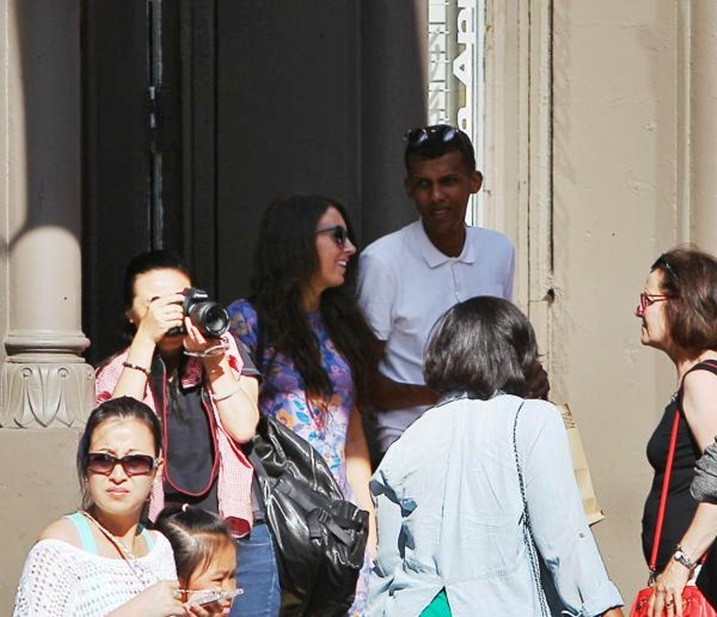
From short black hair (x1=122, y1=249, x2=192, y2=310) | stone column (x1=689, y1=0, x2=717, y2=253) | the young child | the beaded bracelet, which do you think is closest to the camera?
the young child

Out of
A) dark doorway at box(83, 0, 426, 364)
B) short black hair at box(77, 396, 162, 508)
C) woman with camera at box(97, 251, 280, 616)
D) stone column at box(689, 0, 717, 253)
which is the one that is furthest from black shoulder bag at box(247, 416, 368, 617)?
stone column at box(689, 0, 717, 253)

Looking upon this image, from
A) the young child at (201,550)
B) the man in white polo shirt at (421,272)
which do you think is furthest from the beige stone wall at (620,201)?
the young child at (201,550)

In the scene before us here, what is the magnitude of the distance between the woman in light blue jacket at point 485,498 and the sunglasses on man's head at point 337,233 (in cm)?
145

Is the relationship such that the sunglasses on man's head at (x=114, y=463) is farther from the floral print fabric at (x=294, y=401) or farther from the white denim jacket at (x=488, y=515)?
the floral print fabric at (x=294, y=401)

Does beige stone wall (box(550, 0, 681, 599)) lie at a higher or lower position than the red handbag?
higher

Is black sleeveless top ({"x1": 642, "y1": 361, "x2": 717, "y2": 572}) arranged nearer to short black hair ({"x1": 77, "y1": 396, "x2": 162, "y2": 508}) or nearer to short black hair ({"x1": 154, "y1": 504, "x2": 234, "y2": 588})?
short black hair ({"x1": 154, "y1": 504, "x2": 234, "y2": 588})

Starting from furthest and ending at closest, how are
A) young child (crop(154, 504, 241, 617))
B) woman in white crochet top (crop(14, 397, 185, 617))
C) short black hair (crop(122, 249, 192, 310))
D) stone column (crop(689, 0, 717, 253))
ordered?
stone column (crop(689, 0, 717, 253)), short black hair (crop(122, 249, 192, 310)), young child (crop(154, 504, 241, 617)), woman in white crochet top (crop(14, 397, 185, 617))

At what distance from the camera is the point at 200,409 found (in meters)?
6.08

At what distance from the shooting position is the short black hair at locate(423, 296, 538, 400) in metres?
5.30

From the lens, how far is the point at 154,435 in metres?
5.21

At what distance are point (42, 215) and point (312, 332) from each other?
46.6 inches

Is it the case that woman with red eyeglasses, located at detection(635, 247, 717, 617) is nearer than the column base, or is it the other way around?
woman with red eyeglasses, located at detection(635, 247, 717, 617)

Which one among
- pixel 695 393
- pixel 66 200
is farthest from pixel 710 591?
pixel 66 200

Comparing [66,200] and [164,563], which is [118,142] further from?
[164,563]
